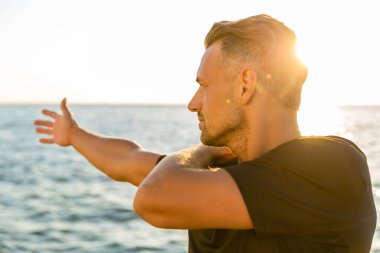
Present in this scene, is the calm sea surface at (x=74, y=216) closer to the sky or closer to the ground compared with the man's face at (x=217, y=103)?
closer to the ground

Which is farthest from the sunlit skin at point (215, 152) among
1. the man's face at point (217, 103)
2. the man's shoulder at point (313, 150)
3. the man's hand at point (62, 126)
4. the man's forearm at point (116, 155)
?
the man's hand at point (62, 126)

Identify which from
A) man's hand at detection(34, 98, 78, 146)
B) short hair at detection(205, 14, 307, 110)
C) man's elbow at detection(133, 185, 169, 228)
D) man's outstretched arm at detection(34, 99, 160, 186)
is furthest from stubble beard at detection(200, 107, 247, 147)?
man's hand at detection(34, 98, 78, 146)

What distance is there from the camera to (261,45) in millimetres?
2371

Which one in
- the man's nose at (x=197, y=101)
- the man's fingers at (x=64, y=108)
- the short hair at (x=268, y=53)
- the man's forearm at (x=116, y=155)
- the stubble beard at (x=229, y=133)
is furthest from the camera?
the man's fingers at (x=64, y=108)

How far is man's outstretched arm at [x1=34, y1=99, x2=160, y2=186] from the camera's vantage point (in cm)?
337

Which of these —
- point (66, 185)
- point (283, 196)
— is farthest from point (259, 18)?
point (66, 185)

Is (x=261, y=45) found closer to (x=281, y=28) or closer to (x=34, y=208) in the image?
(x=281, y=28)

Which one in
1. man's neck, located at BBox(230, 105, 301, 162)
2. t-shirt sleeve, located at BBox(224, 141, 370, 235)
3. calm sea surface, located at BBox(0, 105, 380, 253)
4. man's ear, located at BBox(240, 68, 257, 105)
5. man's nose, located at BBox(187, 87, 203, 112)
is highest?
man's ear, located at BBox(240, 68, 257, 105)

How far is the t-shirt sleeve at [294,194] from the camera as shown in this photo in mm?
2191

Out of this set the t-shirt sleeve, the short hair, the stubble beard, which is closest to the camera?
the t-shirt sleeve

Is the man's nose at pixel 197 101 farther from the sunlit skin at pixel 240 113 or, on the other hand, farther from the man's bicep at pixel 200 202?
the man's bicep at pixel 200 202

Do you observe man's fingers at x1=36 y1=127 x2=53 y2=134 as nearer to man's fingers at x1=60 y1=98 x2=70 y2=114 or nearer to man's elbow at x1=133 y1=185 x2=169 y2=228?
man's fingers at x1=60 y1=98 x2=70 y2=114

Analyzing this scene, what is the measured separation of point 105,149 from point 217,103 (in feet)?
4.38

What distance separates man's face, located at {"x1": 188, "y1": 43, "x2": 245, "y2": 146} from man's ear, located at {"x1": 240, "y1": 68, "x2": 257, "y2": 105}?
39 mm
